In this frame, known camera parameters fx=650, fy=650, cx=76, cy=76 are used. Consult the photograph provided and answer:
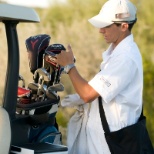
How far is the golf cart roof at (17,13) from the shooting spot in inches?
136

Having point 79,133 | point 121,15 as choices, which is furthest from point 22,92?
point 121,15

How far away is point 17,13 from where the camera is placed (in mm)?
3533

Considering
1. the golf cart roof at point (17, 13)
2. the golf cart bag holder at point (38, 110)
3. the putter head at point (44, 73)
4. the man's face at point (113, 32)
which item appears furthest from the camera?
the man's face at point (113, 32)

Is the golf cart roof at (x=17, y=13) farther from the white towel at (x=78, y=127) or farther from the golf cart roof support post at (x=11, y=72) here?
the white towel at (x=78, y=127)

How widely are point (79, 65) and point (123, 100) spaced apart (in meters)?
7.60

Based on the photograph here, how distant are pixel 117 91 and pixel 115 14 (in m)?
0.50

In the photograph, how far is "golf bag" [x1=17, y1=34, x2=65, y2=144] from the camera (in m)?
3.90

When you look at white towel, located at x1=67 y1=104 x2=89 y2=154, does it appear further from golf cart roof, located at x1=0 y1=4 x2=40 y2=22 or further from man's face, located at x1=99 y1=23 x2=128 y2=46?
golf cart roof, located at x1=0 y1=4 x2=40 y2=22

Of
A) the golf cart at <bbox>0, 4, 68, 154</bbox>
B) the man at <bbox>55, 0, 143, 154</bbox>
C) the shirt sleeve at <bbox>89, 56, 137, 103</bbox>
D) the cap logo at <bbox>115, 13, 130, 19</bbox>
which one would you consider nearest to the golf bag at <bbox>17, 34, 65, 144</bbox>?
the golf cart at <bbox>0, 4, 68, 154</bbox>

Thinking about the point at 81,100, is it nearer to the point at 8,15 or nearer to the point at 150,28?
the point at 8,15

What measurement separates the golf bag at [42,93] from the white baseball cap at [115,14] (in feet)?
0.98

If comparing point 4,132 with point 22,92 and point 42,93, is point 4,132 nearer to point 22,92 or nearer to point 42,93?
point 22,92

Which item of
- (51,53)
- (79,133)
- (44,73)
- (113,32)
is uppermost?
(113,32)

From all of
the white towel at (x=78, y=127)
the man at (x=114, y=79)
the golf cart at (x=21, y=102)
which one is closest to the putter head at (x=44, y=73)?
the golf cart at (x=21, y=102)
